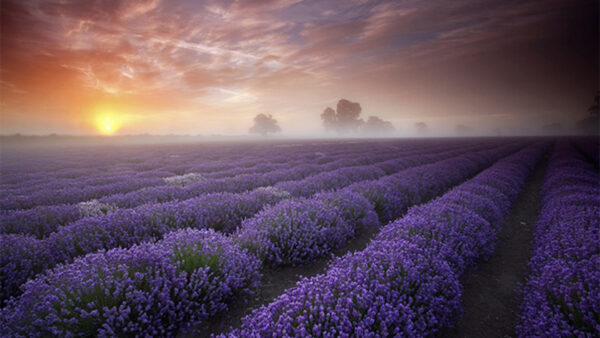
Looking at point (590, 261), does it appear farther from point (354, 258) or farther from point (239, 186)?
point (239, 186)

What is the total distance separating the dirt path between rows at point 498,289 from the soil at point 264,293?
1634 millimetres

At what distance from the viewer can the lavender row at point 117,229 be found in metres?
3.07

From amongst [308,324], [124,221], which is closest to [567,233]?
[308,324]

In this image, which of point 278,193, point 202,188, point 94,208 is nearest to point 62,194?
point 94,208

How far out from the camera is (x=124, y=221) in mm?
4258

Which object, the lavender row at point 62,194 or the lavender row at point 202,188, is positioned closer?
the lavender row at point 202,188

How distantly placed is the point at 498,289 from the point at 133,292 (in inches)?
169

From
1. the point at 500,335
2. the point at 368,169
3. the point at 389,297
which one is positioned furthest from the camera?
the point at 368,169

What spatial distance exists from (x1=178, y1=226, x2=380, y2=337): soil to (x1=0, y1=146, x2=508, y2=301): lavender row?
0.65 metres

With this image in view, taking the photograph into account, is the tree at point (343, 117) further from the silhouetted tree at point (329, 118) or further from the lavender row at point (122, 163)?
the lavender row at point (122, 163)

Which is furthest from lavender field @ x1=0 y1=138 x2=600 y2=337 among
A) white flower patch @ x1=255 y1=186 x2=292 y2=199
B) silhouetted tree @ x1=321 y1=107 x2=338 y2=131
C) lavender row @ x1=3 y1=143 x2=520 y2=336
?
silhouetted tree @ x1=321 y1=107 x2=338 y2=131

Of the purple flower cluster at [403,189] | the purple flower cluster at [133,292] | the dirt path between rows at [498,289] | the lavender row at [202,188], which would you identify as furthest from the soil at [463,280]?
the lavender row at [202,188]

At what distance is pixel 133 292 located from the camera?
2242 millimetres

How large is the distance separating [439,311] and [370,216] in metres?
2.48
